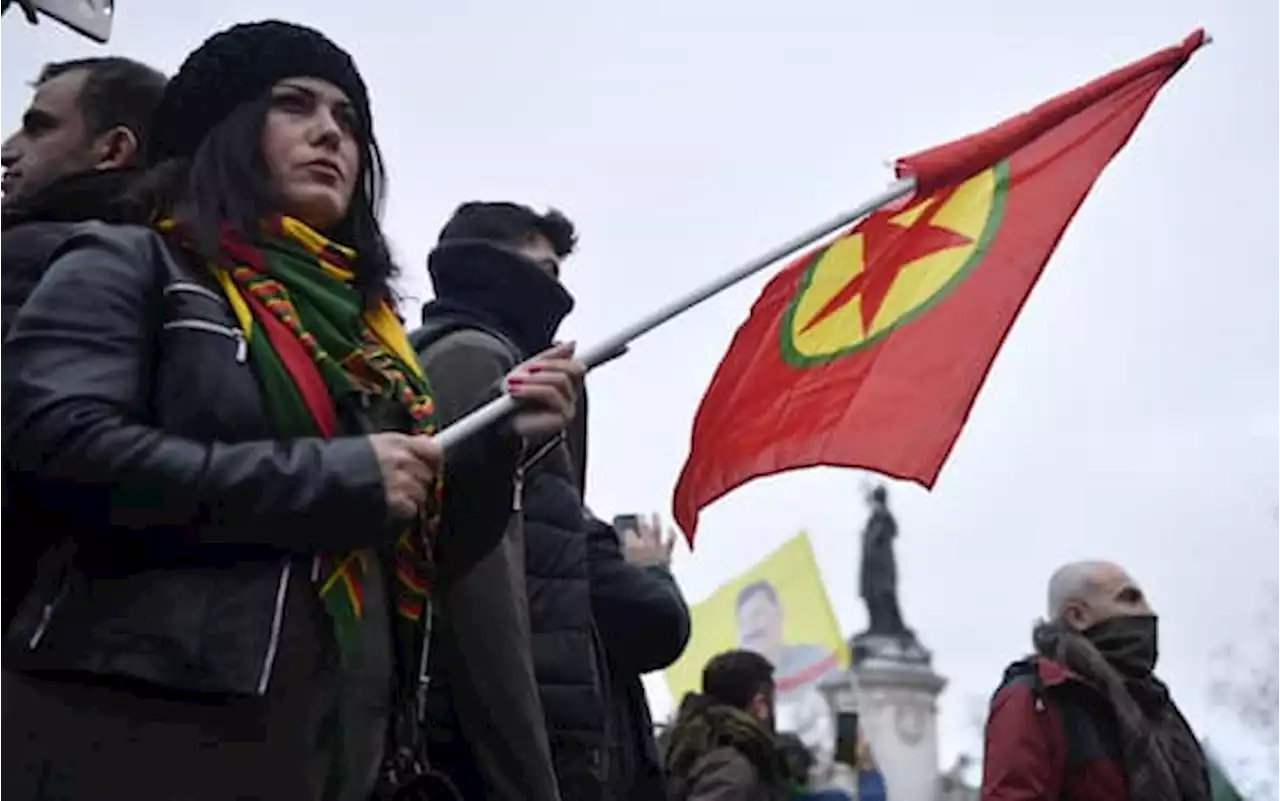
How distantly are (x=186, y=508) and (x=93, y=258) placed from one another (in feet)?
1.06

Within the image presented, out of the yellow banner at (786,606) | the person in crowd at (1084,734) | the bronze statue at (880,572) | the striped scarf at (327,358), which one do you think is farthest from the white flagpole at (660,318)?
the bronze statue at (880,572)

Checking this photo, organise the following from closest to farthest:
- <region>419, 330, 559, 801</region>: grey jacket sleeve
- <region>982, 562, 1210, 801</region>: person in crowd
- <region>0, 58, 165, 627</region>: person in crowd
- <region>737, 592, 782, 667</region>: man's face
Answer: <region>0, 58, 165, 627</region>: person in crowd, <region>419, 330, 559, 801</region>: grey jacket sleeve, <region>982, 562, 1210, 801</region>: person in crowd, <region>737, 592, 782, 667</region>: man's face

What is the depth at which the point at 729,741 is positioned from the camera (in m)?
5.36

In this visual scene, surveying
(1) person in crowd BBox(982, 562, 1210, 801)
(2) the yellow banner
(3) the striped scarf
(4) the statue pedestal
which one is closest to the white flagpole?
(3) the striped scarf

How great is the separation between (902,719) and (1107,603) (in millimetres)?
34669

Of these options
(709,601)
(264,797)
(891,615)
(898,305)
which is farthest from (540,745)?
(891,615)

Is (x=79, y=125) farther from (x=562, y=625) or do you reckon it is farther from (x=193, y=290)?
(x=562, y=625)

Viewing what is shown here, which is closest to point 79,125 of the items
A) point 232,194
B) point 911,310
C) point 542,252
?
point 232,194

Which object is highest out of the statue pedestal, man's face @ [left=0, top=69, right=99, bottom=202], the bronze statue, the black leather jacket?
the bronze statue

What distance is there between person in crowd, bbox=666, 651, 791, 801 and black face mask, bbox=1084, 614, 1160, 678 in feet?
2.82

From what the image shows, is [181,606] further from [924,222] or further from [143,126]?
[924,222]

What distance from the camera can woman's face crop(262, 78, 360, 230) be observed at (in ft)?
7.99

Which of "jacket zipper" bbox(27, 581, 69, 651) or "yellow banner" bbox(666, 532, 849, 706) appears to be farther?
"yellow banner" bbox(666, 532, 849, 706)

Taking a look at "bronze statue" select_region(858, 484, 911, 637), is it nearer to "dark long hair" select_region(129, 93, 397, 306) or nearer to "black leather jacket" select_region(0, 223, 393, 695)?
"dark long hair" select_region(129, 93, 397, 306)
